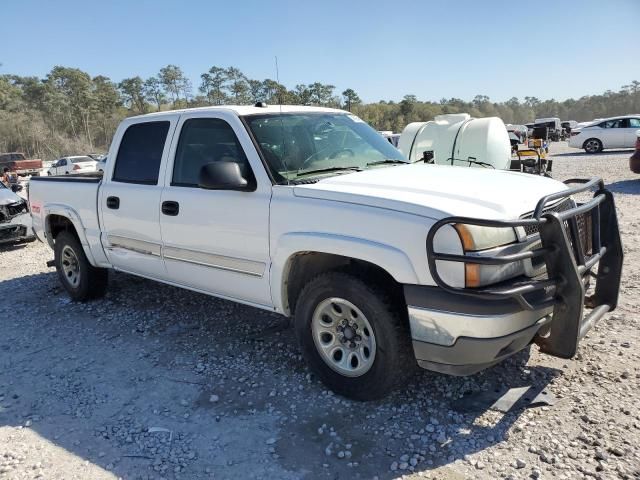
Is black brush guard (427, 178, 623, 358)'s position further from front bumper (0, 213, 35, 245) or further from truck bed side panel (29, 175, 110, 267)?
front bumper (0, 213, 35, 245)

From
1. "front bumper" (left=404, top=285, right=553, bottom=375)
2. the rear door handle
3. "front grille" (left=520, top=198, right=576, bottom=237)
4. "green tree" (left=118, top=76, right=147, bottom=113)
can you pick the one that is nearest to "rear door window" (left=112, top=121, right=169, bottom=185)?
the rear door handle

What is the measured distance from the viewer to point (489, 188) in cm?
315

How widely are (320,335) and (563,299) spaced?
1527mm

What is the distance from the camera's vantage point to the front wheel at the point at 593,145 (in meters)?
24.6

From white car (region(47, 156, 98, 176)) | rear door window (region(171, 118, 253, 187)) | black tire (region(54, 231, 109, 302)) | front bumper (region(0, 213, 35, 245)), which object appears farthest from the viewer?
white car (region(47, 156, 98, 176))

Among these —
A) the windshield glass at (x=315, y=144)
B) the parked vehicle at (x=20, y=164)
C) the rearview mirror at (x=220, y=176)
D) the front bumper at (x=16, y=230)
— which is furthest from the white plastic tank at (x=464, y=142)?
the parked vehicle at (x=20, y=164)

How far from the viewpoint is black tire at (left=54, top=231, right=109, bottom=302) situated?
18.2 feet

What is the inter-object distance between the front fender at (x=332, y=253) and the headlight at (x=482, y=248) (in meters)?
0.31

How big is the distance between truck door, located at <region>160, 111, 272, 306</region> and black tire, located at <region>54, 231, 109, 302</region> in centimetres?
169

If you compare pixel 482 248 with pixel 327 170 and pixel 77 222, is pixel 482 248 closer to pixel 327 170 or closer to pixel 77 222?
pixel 327 170

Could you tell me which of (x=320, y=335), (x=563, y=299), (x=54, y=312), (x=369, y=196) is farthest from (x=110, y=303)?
(x=563, y=299)

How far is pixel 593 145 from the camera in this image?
977 inches

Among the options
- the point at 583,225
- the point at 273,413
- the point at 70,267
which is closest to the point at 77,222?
the point at 70,267

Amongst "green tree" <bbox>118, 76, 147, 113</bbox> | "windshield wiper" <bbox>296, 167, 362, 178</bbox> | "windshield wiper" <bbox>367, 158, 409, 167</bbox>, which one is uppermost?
"green tree" <bbox>118, 76, 147, 113</bbox>
